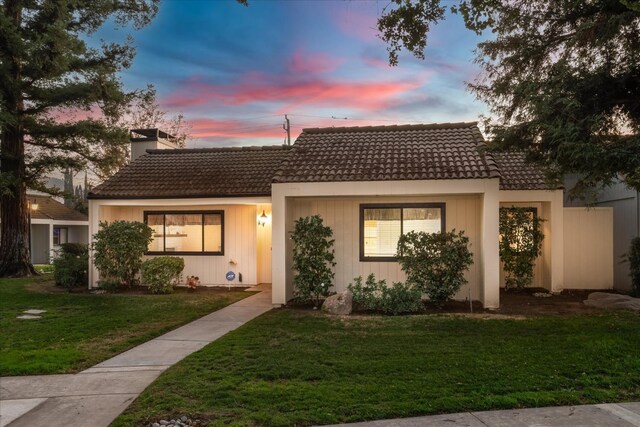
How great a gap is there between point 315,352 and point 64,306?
277 inches

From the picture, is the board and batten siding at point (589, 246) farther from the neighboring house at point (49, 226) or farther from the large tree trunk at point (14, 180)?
the neighboring house at point (49, 226)

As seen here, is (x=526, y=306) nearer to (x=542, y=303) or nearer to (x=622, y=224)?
(x=542, y=303)

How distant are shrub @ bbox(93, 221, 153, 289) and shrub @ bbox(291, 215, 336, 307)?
489 cm

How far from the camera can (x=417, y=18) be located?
709cm

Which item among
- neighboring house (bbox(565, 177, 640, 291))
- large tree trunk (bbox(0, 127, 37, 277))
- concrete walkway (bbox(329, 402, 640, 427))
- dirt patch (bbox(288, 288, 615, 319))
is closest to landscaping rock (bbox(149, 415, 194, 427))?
concrete walkway (bbox(329, 402, 640, 427))

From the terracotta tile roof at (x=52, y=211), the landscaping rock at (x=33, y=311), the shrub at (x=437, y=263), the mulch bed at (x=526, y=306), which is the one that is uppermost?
the terracotta tile roof at (x=52, y=211)

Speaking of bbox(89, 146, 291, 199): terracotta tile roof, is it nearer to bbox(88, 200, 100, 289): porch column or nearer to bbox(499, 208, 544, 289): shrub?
bbox(88, 200, 100, 289): porch column

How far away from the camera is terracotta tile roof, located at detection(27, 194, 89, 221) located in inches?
1050

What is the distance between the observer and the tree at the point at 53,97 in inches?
578

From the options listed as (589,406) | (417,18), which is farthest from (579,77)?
(589,406)

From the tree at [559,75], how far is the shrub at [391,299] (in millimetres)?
3352

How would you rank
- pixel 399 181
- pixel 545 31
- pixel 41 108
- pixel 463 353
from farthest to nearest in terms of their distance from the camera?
1. pixel 41 108
2. pixel 399 181
3. pixel 545 31
4. pixel 463 353

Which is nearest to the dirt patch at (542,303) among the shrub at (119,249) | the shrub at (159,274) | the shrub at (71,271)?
the shrub at (159,274)

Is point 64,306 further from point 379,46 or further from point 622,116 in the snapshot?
point 622,116
